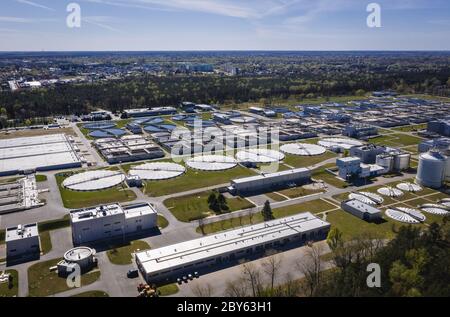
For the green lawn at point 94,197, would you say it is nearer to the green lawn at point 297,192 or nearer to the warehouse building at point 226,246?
the warehouse building at point 226,246

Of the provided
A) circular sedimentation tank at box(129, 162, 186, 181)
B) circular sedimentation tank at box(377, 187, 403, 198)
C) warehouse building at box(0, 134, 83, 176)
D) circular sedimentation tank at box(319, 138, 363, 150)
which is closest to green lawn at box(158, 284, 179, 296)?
circular sedimentation tank at box(129, 162, 186, 181)

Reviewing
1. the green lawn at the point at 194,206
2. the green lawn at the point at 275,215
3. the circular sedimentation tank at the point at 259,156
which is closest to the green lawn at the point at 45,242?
the green lawn at the point at 194,206

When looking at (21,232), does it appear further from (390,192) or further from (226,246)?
(390,192)

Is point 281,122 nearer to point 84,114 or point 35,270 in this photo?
point 84,114

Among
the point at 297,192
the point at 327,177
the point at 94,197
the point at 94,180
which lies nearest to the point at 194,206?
the point at 94,197

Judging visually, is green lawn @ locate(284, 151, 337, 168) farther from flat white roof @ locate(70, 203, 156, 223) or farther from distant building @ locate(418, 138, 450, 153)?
flat white roof @ locate(70, 203, 156, 223)

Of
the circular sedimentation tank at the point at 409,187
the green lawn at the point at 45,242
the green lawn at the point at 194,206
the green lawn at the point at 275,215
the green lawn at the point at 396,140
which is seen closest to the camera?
the green lawn at the point at 45,242
